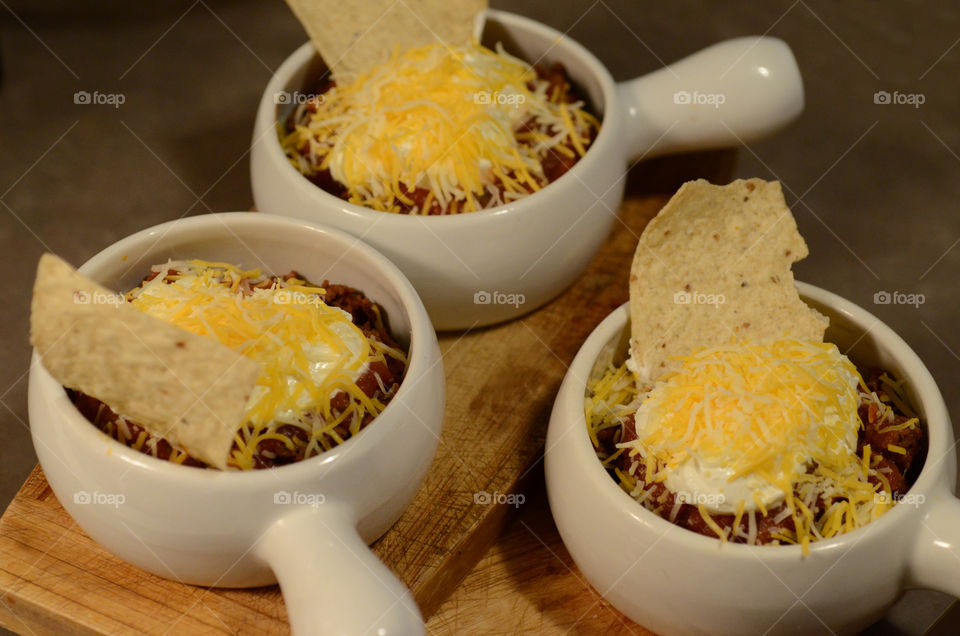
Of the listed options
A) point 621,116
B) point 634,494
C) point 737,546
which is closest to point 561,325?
point 621,116

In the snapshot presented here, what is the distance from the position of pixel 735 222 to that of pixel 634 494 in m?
0.33

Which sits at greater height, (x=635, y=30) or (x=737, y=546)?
(x=737, y=546)

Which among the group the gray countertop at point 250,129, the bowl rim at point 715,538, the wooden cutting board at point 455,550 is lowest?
the gray countertop at point 250,129

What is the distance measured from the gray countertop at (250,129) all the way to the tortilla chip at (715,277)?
853 millimetres

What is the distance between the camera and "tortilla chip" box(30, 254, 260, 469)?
106 cm

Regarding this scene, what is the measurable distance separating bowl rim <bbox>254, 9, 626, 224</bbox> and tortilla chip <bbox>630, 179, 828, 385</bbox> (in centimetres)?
21

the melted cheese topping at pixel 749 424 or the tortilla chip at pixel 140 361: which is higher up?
the tortilla chip at pixel 140 361

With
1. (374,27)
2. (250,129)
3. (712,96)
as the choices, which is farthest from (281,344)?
(250,129)

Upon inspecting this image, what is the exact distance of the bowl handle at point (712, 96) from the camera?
1.65 m

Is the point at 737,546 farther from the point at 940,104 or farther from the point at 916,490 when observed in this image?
the point at 940,104

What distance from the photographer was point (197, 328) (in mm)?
1204

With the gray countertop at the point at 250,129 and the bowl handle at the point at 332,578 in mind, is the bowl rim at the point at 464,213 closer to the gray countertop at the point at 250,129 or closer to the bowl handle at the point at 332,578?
the bowl handle at the point at 332,578

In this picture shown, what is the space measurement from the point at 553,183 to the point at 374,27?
34 cm

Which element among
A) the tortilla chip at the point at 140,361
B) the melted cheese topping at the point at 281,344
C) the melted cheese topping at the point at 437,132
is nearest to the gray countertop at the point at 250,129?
the melted cheese topping at the point at 437,132
